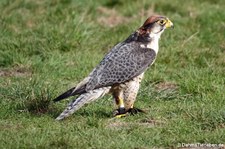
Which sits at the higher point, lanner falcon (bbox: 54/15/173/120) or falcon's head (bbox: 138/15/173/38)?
falcon's head (bbox: 138/15/173/38)

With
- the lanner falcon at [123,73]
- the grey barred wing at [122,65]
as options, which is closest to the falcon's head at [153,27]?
the lanner falcon at [123,73]

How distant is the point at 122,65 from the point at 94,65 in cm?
204

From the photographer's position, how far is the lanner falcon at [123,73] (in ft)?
22.7

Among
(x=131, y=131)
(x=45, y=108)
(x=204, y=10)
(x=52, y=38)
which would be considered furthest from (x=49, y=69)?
(x=204, y=10)

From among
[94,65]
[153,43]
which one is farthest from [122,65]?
[94,65]

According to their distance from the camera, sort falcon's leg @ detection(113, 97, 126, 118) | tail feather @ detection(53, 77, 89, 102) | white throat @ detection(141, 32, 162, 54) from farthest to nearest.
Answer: white throat @ detection(141, 32, 162, 54)
falcon's leg @ detection(113, 97, 126, 118)
tail feather @ detection(53, 77, 89, 102)

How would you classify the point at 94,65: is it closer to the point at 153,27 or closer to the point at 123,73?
the point at 153,27

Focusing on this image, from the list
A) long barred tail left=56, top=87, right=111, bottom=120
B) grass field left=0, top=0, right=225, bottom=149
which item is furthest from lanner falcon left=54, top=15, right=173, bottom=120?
grass field left=0, top=0, right=225, bottom=149

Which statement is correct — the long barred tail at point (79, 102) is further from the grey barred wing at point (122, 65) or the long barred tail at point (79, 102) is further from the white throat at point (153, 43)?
the white throat at point (153, 43)

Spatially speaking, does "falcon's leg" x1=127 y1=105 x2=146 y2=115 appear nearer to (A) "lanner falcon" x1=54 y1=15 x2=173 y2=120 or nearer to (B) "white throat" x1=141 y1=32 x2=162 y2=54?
(A) "lanner falcon" x1=54 y1=15 x2=173 y2=120

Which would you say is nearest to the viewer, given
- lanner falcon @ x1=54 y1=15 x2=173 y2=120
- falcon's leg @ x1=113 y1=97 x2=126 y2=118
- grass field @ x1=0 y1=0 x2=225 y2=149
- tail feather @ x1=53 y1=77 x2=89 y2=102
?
grass field @ x1=0 y1=0 x2=225 y2=149

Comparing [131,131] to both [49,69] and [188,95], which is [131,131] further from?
[49,69]

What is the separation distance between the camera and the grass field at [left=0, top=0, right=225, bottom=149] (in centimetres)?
641

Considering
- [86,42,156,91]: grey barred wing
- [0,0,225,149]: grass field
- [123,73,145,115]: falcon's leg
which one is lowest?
[0,0,225,149]: grass field
